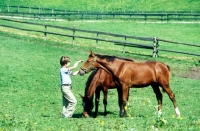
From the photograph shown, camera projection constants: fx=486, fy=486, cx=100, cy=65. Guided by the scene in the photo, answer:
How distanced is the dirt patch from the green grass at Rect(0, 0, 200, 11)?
33694 mm

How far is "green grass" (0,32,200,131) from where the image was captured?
10.6 meters

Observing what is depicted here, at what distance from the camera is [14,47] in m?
28.1

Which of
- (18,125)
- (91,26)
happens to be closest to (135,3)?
(91,26)

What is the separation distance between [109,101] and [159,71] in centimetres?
338

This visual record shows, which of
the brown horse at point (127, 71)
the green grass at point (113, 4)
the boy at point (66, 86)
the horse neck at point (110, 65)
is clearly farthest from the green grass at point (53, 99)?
the green grass at point (113, 4)

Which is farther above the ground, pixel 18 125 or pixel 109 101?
pixel 18 125

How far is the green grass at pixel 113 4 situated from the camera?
2342 inches

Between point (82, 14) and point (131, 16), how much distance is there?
5.48 metres

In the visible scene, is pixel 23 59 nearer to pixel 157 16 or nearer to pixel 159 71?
pixel 159 71

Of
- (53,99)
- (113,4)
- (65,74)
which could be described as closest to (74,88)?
(53,99)

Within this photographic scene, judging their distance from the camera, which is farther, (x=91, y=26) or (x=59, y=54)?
(x=91, y=26)

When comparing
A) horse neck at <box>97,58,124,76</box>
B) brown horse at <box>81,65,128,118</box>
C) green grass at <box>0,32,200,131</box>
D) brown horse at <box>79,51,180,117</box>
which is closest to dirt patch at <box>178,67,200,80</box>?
green grass at <box>0,32,200,131</box>

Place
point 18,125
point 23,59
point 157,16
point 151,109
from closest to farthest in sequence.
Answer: point 18,125 → point 151,109 → point 23,59 → point 157,16

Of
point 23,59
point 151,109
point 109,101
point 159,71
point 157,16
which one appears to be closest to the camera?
point 159,71
